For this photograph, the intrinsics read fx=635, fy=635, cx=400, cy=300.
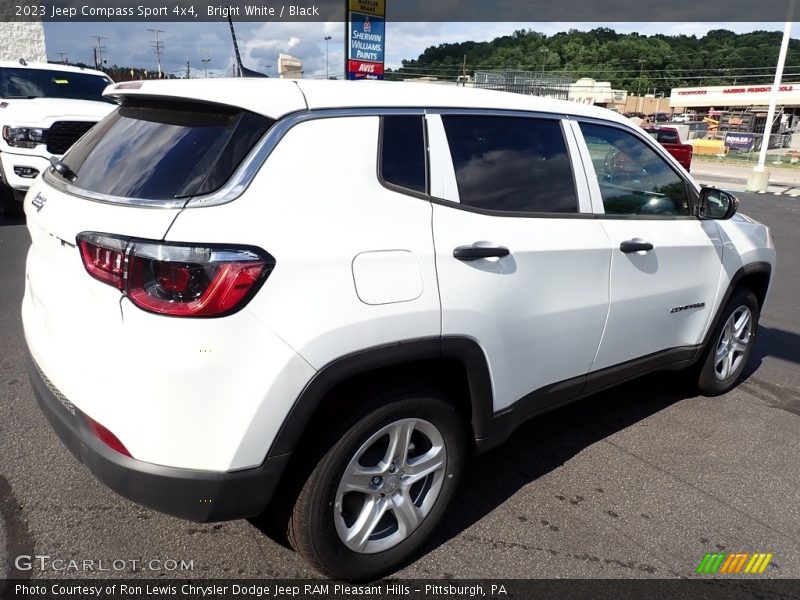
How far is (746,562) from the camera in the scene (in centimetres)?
267

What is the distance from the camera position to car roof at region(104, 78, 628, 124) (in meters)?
2.12

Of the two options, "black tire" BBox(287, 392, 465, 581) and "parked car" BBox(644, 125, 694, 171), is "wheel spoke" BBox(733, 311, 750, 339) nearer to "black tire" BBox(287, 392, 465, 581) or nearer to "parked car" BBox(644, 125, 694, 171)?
"black tire" BBox(287, 392, 465, 581)

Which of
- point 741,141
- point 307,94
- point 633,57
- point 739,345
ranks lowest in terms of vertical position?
point 741,141

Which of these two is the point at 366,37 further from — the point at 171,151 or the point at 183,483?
the point at 183,483

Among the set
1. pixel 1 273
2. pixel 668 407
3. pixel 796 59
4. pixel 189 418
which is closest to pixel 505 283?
pixel 189 418

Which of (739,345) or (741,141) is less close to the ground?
(739,345)

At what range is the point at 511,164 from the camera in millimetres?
2775

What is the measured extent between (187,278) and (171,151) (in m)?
0.54

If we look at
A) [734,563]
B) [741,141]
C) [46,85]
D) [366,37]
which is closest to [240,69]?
[734,563]

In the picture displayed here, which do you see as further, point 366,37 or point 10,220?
point 366,37

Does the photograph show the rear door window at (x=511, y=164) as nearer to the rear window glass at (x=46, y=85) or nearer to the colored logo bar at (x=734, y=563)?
the colored logo bar at (x=734, y=563)

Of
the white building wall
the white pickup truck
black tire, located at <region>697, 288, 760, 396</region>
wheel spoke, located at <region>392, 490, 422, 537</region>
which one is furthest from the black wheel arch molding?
the white building wall

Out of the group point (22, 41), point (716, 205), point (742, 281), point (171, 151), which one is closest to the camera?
point (171, 151)

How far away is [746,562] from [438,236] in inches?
75.2
